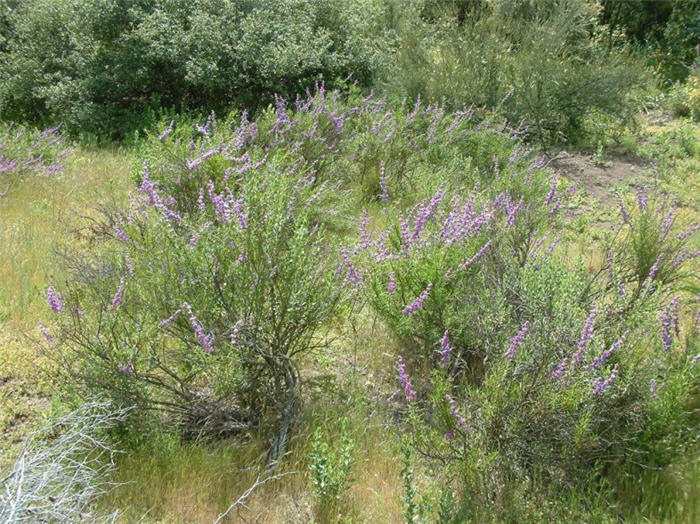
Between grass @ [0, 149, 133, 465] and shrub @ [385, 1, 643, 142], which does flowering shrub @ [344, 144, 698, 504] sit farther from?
shrub @ [385, 1, 643, 142]

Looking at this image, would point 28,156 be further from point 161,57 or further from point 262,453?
point 262,453

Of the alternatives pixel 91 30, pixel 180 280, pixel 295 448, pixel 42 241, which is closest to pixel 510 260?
pixel 295 448

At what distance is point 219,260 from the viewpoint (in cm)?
293

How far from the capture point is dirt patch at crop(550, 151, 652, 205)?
7.35 metres

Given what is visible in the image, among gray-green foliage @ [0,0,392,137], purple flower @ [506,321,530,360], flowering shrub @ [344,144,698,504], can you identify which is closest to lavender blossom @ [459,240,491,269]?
flowering shrub @ [344,144,698,504]

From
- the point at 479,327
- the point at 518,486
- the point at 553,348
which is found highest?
the point at 553,348

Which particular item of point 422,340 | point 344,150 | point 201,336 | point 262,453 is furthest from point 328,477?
point 344,150

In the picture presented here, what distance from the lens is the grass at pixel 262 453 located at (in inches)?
101

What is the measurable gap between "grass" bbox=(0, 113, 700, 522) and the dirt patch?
456 centimetres

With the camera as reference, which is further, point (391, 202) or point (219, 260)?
point (391, 202)

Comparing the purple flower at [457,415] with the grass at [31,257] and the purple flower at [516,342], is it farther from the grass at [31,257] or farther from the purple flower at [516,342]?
the grass at [31,257]

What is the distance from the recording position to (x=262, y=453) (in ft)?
9.45

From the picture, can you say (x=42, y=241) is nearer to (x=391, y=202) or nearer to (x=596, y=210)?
(x=391, y=202)

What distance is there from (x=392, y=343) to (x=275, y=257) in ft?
3.63
